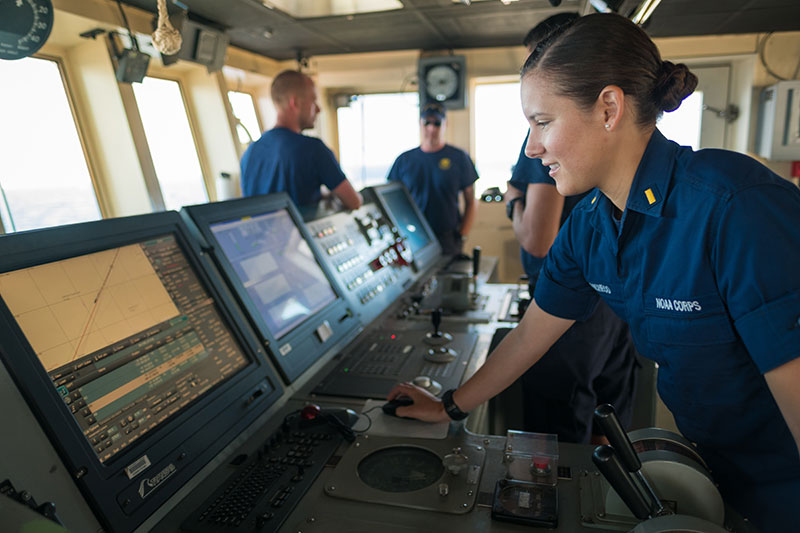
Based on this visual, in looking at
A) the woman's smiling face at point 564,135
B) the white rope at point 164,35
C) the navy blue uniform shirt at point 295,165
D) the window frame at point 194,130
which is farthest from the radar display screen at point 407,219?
the window frame at point 194,130

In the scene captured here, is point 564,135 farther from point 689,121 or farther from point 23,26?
point 689,121

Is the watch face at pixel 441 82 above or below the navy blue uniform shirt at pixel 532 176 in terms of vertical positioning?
above

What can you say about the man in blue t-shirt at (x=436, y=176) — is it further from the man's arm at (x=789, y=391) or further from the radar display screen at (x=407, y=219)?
the man's arm at (x=789, y=391)

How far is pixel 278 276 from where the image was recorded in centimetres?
166

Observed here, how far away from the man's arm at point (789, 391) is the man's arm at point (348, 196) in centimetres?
195

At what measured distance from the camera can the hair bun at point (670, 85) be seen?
887 millimetres

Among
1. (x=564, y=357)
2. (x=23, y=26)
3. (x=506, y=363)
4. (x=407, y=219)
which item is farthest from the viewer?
(x=407, y=219)

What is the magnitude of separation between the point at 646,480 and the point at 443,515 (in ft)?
1.14

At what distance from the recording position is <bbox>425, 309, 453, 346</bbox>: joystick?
1.77m

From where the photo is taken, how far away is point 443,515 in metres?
0.93

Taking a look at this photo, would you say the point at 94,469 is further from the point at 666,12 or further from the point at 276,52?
the point at 276,52

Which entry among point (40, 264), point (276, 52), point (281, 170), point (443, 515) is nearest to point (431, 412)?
point (443, 515)

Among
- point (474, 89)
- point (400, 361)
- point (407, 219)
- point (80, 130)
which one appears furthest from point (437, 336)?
point (474, 89)

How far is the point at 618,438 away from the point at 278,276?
114 cm
